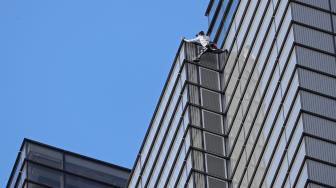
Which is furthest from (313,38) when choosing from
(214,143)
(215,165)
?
(214,143)

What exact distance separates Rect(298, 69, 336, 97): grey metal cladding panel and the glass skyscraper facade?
35109 mm

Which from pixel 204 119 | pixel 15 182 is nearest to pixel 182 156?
pixel 204 119

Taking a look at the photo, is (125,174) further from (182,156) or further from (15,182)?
(182,156)

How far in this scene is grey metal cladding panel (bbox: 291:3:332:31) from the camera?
87.3 m

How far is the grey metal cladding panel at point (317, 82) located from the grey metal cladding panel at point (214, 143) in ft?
33.6

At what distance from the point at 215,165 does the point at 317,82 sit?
10.1 metres

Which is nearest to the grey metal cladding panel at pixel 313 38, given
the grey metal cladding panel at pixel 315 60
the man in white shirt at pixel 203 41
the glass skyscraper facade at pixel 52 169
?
the grey metal cladding panel at pixel 315 60

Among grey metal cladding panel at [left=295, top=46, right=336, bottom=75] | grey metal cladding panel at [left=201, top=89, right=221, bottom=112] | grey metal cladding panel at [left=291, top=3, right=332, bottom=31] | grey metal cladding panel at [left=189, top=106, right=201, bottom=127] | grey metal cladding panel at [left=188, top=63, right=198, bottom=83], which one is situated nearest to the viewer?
grey metal cladding panel at [left=295, top=46, right=336, bottom=75]

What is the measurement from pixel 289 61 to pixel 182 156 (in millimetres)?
11438

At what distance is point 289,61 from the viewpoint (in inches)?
3393

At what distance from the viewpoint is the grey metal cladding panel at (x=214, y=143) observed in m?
94.0

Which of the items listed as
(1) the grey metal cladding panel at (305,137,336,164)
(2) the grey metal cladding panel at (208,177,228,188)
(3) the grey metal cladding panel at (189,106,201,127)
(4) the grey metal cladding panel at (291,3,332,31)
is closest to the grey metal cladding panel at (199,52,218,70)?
(3) the grey metal cladding panel at (189,106,201,127)

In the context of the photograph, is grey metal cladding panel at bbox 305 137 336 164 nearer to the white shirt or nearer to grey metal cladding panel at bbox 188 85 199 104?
grey metal cladding panel at bbox 188 85 199 104

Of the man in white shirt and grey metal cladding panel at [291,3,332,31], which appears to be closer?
grey metal cladding panel at [291,3,332,31]
